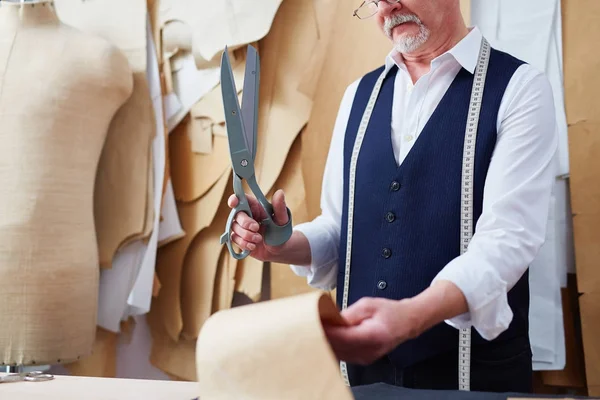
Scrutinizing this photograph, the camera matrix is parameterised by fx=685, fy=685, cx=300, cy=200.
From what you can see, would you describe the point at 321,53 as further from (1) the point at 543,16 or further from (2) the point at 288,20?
(1) the point at 543,16

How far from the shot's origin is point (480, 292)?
86cm

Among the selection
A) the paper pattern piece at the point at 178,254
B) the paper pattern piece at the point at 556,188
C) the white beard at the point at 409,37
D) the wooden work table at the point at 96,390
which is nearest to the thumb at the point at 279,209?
the wooden work table at the point at 96,390

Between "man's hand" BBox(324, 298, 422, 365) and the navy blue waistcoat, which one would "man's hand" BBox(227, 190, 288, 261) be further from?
"man's hand" BBox(324, 298, 422, 365)

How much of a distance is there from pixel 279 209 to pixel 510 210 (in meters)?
0.35

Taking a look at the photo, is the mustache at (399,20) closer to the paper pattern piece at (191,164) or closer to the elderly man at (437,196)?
the elderly man at (437,196)

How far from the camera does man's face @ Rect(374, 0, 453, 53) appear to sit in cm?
123

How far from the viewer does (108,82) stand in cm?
175

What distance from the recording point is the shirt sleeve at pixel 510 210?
87cm

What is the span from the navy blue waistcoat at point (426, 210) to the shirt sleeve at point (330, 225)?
0.11m

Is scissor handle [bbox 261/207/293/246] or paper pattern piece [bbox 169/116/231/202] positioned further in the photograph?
paper pattern piece [bbox 169/116/231/202]

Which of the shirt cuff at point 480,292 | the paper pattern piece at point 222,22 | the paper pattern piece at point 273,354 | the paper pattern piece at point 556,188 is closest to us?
Result: the paper pattern piece at point 273,354

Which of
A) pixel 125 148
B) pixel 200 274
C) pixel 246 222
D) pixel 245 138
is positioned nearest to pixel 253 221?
pixel 246 222

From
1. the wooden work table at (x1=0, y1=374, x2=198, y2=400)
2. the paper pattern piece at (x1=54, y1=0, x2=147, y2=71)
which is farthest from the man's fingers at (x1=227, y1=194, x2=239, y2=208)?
the paper pattern piece at (x1=54, y1=0, x2=147, y2=71)

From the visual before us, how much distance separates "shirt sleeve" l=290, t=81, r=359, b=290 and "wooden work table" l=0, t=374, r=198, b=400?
439 millimetres
